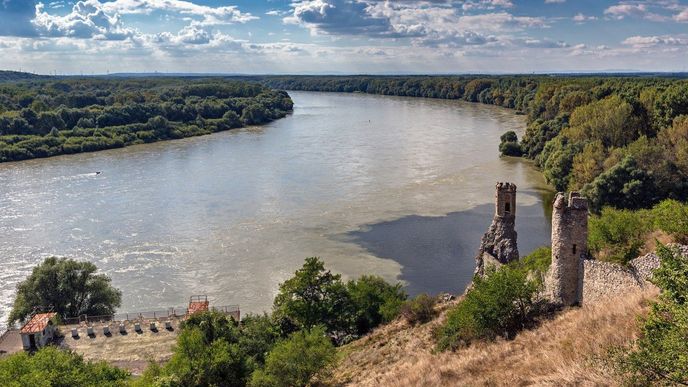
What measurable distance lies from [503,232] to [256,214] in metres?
22.4

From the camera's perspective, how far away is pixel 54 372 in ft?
49.4

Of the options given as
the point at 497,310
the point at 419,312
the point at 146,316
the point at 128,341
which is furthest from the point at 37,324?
the point at 497,310

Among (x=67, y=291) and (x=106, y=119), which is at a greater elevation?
(x=106, y=119)

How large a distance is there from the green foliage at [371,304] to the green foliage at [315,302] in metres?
0.44

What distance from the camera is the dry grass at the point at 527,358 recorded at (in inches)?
461

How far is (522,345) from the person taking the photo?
582 inches

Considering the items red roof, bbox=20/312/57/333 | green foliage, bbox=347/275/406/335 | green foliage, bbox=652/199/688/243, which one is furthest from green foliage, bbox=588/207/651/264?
red roof, bbox=20/312/57/333

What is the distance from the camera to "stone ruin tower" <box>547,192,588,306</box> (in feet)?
51.9

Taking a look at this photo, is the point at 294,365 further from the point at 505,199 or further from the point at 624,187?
the point at 624,187

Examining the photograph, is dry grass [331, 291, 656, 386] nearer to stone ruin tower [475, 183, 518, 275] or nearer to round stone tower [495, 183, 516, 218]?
stone ruin tower [475, 183, 518, 275]

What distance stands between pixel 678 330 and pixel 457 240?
2620 centimetres

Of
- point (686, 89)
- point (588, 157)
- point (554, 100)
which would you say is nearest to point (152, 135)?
point (554, 100)

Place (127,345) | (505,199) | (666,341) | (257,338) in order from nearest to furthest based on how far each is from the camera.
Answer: (666,341) < (257,338) < (127,345) < (505,199)

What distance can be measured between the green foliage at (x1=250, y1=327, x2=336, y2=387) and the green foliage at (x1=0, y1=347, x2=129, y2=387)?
13.0 feet
